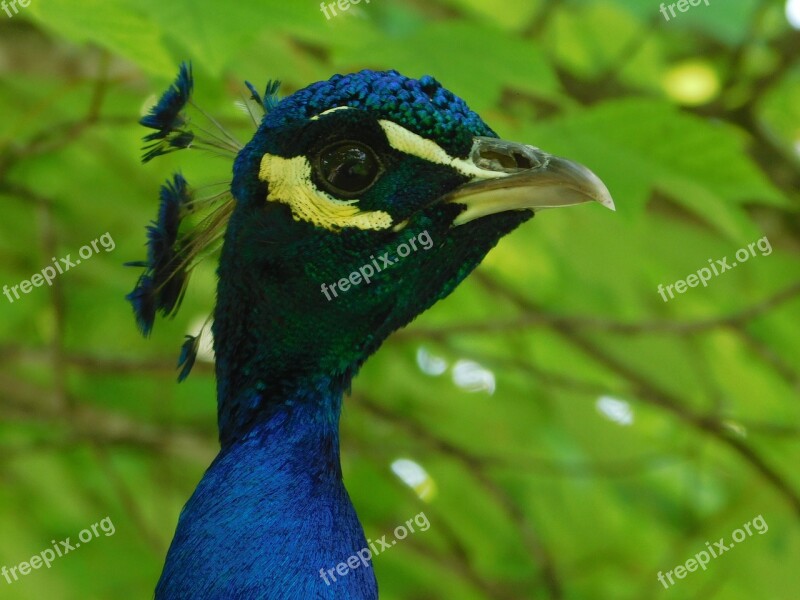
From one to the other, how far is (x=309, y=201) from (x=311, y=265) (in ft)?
0.26

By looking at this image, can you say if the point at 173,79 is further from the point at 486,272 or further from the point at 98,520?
the point at 98,520

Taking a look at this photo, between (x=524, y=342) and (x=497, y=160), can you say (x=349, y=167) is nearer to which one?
(x=497, y=160)

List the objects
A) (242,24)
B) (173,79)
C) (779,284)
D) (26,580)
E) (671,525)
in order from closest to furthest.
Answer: (242,24), (173,79), (26,580), (779,284), (671,525)

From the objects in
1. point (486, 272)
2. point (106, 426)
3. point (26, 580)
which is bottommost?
point (26, 580)

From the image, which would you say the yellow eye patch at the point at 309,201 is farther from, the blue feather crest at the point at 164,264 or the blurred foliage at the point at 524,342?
the blurred foliage at the point at 524,342

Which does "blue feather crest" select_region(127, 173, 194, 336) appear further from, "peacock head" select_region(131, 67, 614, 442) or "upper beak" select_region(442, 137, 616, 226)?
"upper beak" select_region(442, 137, 616, 226)

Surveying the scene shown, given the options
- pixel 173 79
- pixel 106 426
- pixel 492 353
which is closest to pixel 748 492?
pixel 492 353

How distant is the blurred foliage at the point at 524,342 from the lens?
188 centimetres

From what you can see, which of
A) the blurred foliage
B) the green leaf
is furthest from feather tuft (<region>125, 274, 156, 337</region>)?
the green leaf

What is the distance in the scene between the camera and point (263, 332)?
51.7 inches

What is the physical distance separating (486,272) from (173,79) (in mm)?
1135

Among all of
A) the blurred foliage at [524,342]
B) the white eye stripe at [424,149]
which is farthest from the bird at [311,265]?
the blurred foliage at [524,342]

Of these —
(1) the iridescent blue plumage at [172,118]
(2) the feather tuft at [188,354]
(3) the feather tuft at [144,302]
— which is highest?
(1) the iridescent blue plumage at [172,118]

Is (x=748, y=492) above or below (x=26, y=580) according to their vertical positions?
below
